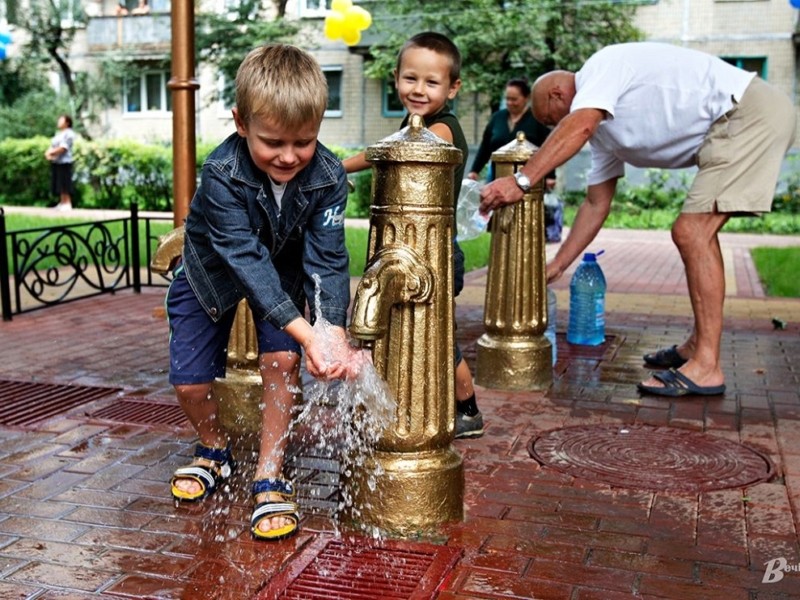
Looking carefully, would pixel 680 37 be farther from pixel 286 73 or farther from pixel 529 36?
pixel 286 73

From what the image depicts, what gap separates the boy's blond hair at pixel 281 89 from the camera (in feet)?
8.64

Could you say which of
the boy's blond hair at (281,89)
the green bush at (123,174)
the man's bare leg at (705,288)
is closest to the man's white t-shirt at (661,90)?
the man's bare leg at (705,288)

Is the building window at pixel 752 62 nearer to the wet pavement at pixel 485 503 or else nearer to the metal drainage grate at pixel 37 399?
the wet pavement at pixel 485 503

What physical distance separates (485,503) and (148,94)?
28500 millimetres

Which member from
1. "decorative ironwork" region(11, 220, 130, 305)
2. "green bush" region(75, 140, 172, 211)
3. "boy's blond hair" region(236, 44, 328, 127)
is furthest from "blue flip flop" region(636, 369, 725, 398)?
"green bush" region(75, 140, 172, 211)

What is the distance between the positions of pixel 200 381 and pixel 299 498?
515mm

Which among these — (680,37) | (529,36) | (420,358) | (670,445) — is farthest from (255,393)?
(680,37)

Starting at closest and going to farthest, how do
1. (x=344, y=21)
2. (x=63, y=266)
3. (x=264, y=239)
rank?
(x=264, y=239), (x=63, y=266), (x=344, y=21)

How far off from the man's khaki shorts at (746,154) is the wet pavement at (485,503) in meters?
0.97

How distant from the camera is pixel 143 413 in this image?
14.2ft

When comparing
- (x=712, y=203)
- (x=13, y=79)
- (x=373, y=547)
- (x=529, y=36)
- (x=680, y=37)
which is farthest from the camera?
(x=13, y=79)

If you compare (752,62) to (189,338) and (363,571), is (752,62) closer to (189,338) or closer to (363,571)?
(189,338)

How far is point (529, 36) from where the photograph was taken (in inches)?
788

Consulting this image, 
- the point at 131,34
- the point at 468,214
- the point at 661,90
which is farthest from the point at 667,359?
the point at 131,34
